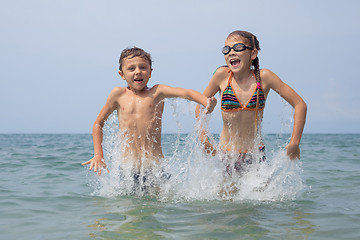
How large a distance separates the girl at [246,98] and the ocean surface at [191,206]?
221mm

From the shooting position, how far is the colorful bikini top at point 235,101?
398 centimetres

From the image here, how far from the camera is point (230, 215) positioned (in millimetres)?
3455

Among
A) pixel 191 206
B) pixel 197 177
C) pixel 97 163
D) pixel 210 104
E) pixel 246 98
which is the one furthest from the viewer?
pixel 197 177

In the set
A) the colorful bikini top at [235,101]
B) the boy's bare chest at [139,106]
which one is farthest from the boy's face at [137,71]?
the colorful bikini top at [235,101]

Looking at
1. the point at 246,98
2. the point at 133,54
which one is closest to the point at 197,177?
the point at 246,98

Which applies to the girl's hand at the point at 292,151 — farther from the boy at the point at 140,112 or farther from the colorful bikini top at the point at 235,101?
the boy at the point at 140,112

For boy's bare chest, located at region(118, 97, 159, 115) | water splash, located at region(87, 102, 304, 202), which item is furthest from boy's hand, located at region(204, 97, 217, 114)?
boy's bare chest, located at region(118, 97, 159, 115)

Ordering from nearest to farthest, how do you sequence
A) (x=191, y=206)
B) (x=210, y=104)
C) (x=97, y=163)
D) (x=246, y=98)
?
(x=210, y=104), (x=191, y=206), (x=246, y=98), (x=97, y=163)

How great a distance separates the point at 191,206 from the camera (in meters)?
3.86

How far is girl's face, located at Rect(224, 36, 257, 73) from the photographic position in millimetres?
4008

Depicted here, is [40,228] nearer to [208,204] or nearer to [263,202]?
[208,204]

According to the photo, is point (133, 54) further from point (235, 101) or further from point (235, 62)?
point (235, 101)

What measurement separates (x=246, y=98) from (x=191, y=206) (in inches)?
46.7

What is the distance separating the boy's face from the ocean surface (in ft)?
2.51
